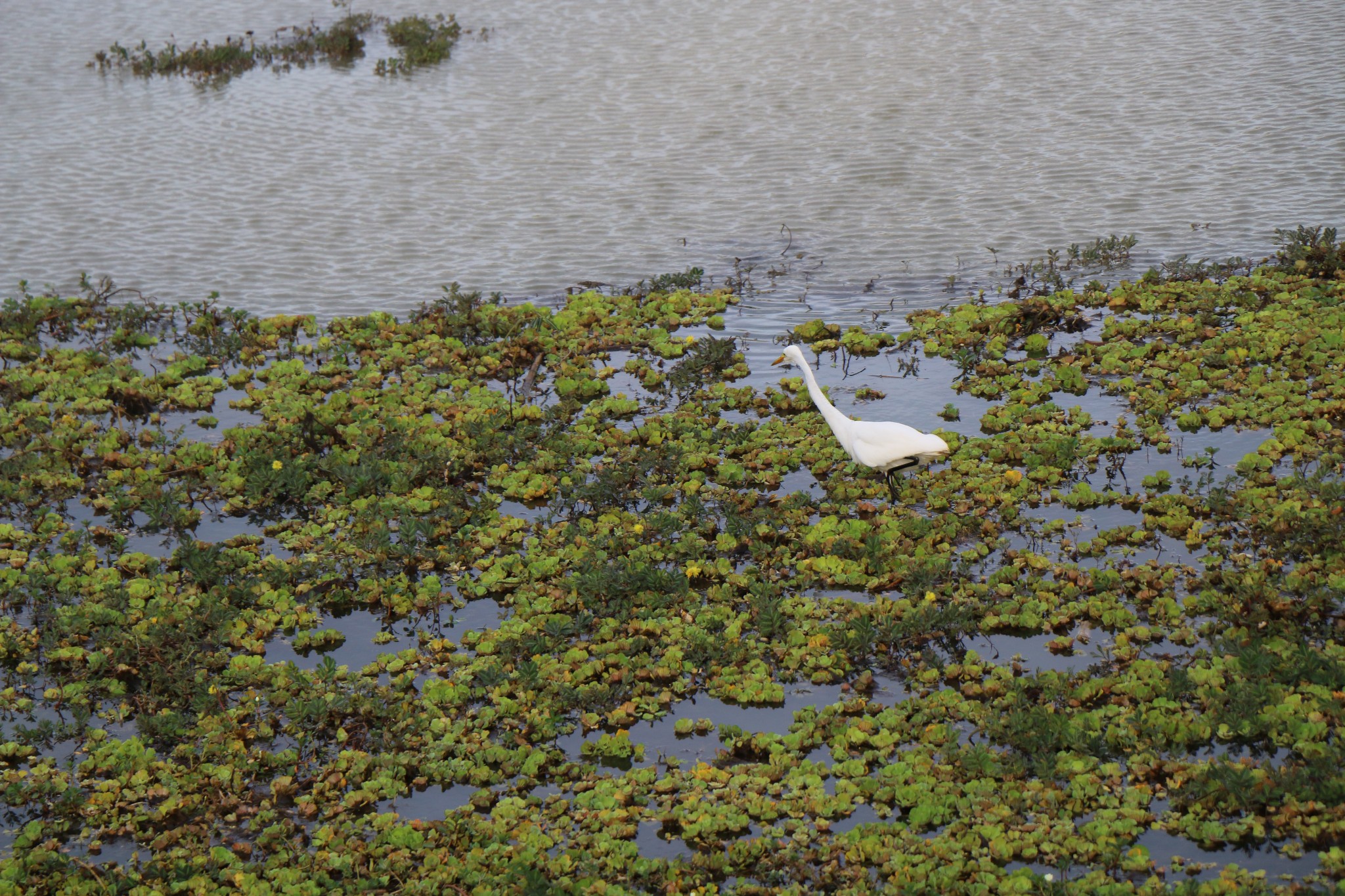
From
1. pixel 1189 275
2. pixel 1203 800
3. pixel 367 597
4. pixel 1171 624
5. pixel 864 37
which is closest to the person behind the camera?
pixel 1203 800

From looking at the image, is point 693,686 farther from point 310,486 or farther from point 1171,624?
point 310,486

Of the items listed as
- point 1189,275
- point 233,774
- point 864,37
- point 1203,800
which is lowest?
point 233,774

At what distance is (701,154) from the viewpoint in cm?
2253

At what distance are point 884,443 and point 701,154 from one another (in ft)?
43.8

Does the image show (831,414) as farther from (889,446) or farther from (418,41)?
(418,41)

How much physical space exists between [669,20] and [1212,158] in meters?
16.3

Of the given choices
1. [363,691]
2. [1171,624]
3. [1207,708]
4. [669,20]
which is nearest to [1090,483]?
[1171,624]

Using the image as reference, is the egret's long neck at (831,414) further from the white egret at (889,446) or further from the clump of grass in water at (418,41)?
the clump of grass in water at (418,41)

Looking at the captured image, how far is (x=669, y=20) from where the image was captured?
31.9 metres

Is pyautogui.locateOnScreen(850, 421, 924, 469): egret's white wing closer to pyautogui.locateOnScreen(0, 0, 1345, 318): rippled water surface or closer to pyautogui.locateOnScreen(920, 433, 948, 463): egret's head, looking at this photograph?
pyautogui.locateOnScreen(920, 433, 948, 463): egret's head

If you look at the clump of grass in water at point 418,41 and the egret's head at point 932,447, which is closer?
the egret's head at point 932,447

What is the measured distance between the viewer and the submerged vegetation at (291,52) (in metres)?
29.5

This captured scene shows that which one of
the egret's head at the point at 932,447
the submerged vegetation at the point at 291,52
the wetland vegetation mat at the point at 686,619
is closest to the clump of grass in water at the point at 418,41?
the submerged vegetation at the point at 291,52

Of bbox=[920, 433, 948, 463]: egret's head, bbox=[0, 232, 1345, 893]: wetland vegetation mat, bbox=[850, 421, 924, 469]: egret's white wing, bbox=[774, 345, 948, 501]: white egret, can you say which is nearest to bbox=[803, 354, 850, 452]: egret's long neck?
bbox=[774, 345, 948, 501]: white egret
